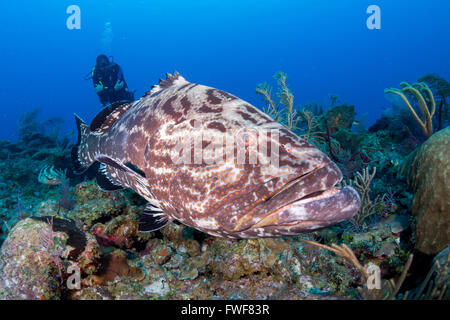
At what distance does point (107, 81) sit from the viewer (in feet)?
32.5

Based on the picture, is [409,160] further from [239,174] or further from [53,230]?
[53,230]

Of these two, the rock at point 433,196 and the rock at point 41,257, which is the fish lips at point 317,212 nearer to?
the rock at point 41,257

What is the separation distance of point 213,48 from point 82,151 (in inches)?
7353

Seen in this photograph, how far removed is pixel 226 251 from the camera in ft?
10.2

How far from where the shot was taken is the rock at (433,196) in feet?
11.0

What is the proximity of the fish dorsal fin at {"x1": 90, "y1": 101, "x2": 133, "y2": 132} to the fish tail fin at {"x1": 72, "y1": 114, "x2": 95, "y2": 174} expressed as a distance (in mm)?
380

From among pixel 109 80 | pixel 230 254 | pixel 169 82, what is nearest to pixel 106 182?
pixel 169 82

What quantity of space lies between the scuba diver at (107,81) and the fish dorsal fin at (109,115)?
6186 millimetres

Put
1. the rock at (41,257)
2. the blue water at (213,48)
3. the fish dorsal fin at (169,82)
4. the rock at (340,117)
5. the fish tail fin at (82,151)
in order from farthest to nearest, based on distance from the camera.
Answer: the blue water at (213,48) < the rock at (340,117) < the fish tail fin at (82,151) < the fish dorsal fin at (169,82) < the rock at (41,257)

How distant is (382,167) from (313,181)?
5.11m

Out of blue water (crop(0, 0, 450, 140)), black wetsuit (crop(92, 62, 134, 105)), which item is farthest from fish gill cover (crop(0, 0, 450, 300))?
blue water (crop(0, 0, 450, 140))

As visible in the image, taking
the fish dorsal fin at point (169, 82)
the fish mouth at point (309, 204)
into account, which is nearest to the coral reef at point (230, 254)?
the fish mouth at point (309, 204)

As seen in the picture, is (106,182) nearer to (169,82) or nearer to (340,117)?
(169,82)
